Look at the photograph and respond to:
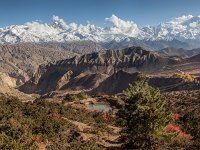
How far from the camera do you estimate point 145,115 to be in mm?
31344

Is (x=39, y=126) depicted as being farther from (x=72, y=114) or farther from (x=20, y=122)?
(x=72, y=114)

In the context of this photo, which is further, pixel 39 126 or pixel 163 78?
pixel 163 78

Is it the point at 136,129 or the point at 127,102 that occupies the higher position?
the point at 127,102

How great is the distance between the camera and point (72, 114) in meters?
54.1

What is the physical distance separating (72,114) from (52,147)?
63.0 feet

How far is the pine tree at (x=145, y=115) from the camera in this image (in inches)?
1224

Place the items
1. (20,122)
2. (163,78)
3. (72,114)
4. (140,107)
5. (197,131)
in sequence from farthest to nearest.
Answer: (163,78)
(72,114)
(20,122)
(197,131)
(140,107)

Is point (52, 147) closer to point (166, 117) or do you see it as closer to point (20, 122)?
point (20, 122)

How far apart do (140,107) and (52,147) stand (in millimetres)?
9805

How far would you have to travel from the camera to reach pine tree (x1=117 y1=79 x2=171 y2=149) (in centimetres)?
3109

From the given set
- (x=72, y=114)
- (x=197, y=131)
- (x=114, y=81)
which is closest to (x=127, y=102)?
(x=197, y=131)

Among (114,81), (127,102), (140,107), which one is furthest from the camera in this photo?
(114,81)

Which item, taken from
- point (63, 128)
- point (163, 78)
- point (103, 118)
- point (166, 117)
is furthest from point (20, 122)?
point (163, 78)

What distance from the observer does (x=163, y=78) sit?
16350cm
